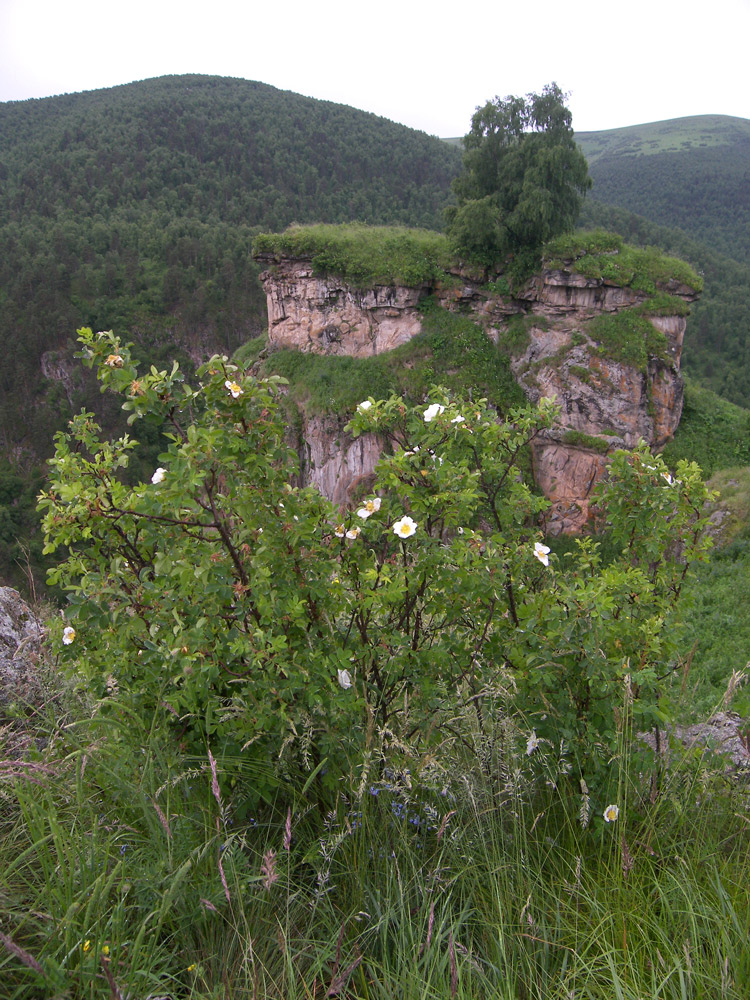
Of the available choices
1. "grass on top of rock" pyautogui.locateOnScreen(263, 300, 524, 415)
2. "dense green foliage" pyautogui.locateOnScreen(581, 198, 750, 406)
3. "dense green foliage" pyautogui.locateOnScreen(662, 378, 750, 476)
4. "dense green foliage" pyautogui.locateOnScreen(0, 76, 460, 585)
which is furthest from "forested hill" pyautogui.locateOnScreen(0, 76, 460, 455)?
"dense green foliage" pyautogui.locateOnScreen(662, 378, 750, 476)

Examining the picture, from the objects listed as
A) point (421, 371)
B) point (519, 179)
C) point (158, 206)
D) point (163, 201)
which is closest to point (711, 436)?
point (421, 371)

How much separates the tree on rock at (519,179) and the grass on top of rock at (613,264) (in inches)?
37.2

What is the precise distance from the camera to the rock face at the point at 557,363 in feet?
A: 60.6

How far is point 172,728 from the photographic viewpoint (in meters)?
2.15

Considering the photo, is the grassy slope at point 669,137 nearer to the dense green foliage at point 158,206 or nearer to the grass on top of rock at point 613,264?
the dense green foliage at point 158,206

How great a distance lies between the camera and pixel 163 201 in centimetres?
6825

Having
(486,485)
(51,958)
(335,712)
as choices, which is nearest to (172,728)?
(335,712)

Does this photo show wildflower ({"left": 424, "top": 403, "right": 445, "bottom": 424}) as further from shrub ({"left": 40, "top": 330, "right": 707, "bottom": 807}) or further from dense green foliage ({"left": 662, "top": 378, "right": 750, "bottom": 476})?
dense green foliage ({"left": 662, "top": 378, "right": 750, "bottom": 476})

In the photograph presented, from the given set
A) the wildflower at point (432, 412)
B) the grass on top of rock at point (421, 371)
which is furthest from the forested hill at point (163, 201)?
the wildflower at point (432, 412)

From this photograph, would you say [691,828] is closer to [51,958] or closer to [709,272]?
[51,958]

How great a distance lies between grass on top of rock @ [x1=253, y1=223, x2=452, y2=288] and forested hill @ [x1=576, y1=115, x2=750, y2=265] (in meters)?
71.1

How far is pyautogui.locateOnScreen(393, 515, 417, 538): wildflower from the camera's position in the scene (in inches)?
83.6

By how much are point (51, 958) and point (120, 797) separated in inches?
25.6

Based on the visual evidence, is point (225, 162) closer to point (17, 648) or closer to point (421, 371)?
point (421, 371)
